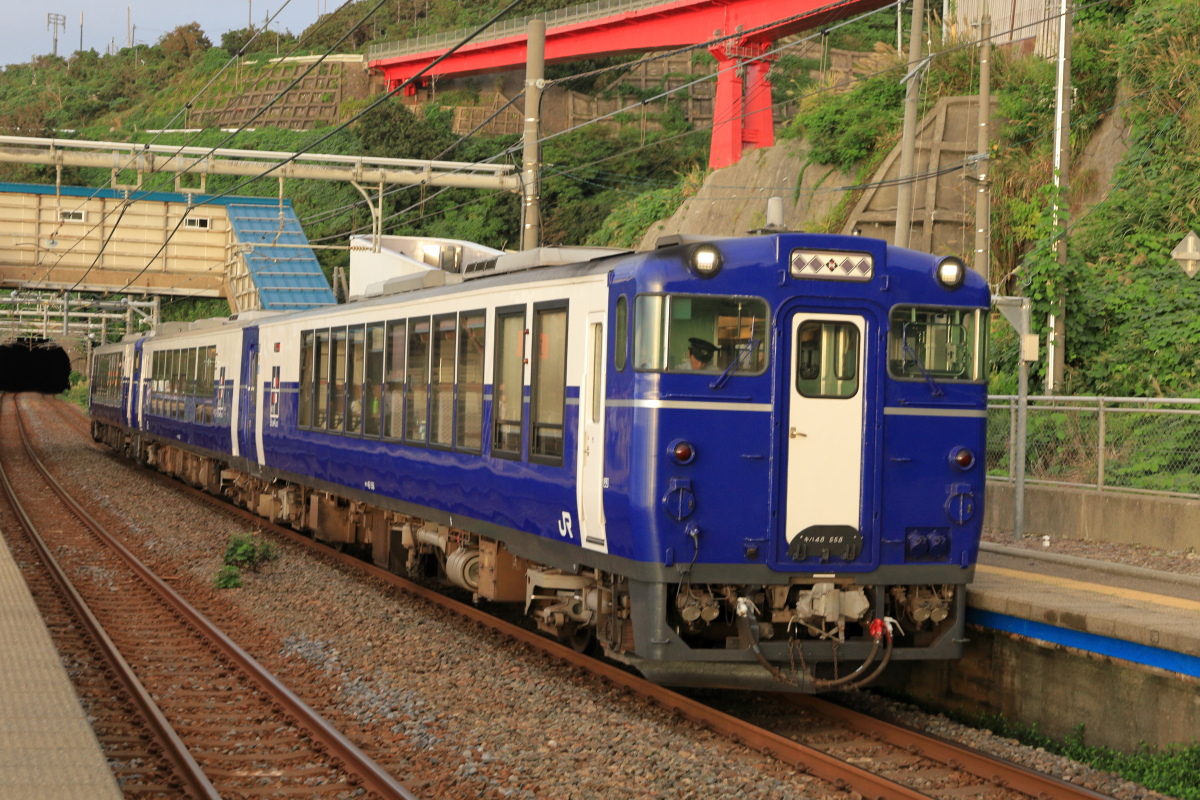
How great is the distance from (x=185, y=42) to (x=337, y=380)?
9547cm

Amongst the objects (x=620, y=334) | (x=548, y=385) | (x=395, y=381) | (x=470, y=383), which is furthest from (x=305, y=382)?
(x=620, y=334)

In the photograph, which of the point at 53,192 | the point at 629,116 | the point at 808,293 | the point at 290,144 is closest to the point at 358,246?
the point at 53,192

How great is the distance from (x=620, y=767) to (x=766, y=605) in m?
1.56

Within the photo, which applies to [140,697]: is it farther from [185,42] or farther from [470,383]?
[185,42]

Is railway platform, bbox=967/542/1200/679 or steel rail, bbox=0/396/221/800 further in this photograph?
railway platform, bbox=967/542/1200/679

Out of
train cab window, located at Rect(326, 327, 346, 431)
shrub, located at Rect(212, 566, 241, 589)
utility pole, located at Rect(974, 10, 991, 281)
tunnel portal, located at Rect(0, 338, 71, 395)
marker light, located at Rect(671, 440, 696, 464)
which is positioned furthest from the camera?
tunnel portal, located at Rect(0, 338, 71, 395)

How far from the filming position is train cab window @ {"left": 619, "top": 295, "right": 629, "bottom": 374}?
817 cm

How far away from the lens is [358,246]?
1000 inches

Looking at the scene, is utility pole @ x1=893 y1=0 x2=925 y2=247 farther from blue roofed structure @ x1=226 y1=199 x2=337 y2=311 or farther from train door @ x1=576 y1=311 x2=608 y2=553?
blue roofed structure @ x1=226 y1=199 x2=337 y2=311

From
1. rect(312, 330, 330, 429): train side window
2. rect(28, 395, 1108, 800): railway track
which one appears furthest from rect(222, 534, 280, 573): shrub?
rect(28, 395, 1108, 800): railway track

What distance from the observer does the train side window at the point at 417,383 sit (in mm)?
11633

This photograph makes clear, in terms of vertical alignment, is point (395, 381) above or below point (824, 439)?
above

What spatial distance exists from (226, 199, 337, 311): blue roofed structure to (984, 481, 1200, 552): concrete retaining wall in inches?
1008

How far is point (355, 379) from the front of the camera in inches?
538
